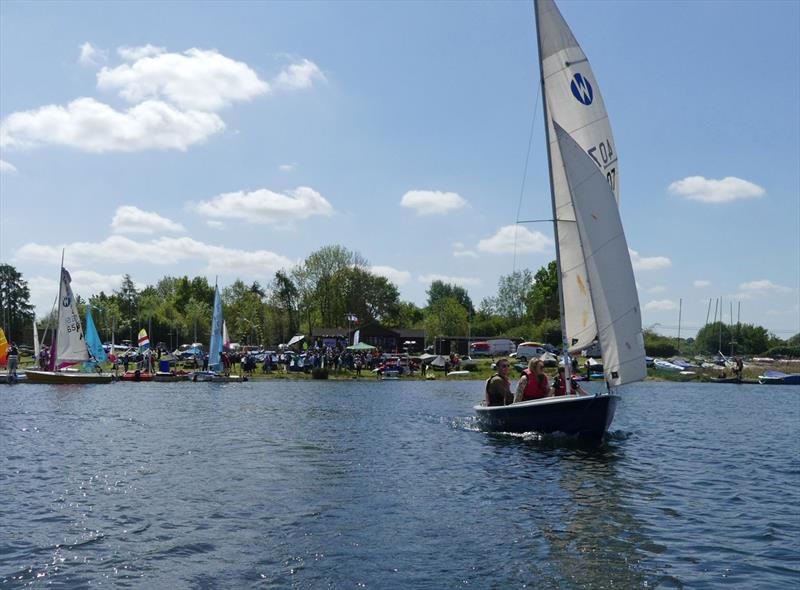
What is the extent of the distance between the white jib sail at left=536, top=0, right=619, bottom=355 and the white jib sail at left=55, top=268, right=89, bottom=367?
40.6m

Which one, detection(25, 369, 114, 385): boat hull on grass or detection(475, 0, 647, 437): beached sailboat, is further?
detection(25, 369, 114, 385): boat hull on grass

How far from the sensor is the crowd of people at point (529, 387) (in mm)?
25188

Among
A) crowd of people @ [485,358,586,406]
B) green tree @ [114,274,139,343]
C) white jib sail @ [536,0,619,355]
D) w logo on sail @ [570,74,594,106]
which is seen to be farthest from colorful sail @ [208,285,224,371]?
green tree @ [114,274,139,343]

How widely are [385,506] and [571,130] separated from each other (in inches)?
563

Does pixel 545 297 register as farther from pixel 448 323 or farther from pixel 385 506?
pixel 385 506

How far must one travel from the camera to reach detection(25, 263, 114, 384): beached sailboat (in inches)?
2112

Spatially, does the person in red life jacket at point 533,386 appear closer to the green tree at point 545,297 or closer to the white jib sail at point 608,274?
the white jib sail at point 608,274

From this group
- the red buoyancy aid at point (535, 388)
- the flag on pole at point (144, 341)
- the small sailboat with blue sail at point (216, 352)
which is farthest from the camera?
the flag on pole at point (144, 341)

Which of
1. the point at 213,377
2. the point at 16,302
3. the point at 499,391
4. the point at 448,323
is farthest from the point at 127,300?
the point at 499,391

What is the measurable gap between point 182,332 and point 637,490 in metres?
115

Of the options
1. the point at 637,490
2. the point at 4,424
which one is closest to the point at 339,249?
the point at 4,424

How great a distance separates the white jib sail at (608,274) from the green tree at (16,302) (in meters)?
120

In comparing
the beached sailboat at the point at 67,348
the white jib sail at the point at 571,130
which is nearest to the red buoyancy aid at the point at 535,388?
the white jib sail at the point at 571,130

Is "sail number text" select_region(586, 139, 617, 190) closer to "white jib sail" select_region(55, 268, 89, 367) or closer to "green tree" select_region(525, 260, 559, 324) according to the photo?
"white jib sail" select_region(55, 268, 89, 367)
